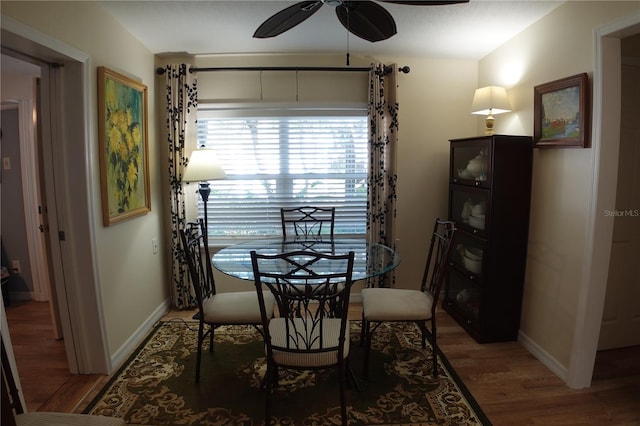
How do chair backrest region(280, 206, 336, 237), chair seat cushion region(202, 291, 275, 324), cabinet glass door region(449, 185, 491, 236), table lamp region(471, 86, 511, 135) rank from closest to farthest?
1. chair seat cushion region(202, 291, 275, 324)
2. cabinet glass door region(449, 185, 491, 236)
3. table lamp region(471, 86, 511, 135)
4. chair backrest region(280, 206, 336, 237)

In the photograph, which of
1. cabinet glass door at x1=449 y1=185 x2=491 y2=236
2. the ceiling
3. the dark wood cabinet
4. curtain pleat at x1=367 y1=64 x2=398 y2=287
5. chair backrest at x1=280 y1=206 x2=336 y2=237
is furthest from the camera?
chair backrest at x1=280 y1=206 x2=336 y2=237

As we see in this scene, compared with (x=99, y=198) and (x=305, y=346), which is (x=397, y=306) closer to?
(x=305, y=346)

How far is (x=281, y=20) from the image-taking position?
77.8 inches

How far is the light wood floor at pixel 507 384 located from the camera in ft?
6.73

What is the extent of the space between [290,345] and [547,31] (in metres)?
2.73

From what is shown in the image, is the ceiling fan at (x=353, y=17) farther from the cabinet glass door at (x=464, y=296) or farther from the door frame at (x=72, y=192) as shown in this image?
the cabinet glass door at (x=464, y=296)

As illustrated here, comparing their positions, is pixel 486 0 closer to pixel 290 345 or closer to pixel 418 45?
pixel 418 45

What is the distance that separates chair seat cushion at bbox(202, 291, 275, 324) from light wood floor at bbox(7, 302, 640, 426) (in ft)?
2.77

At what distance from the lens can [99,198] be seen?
7.85ft

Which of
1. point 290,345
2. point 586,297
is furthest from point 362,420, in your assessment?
point 586,297

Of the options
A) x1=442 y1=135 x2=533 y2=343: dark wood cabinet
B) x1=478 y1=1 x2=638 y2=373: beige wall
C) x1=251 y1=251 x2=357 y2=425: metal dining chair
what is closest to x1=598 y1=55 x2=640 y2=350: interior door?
x1=478 y1=1 x2=638 y2=373: beige wall

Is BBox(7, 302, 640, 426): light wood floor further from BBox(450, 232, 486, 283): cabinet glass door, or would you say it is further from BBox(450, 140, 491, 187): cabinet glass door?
BBox(450, 140, 491, 187): cabinet glass door

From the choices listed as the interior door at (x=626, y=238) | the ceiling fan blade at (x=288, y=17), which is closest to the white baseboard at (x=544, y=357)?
the interior door at (x=626, y=238)

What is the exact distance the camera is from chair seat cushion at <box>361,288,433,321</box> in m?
2.32
